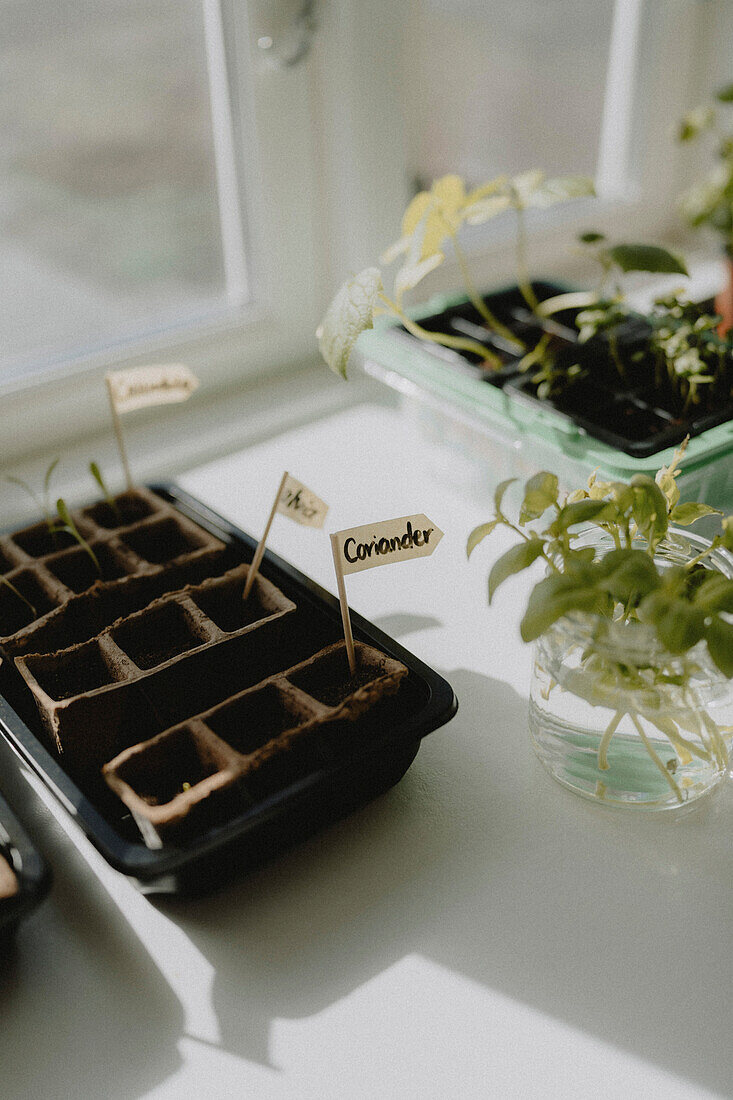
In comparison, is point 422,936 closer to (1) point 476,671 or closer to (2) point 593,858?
(2) point 593,858

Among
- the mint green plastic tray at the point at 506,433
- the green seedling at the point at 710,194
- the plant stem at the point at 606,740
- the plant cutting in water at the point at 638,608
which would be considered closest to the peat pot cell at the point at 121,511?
the mint green plastic tray at the point at 506,433

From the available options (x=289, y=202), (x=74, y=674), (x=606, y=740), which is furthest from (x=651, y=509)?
(x=289, y=202)

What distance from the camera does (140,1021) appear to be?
0.63 meters

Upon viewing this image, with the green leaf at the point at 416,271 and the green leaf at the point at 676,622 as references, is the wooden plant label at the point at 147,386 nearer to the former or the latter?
the green leaf at the point at 416,271

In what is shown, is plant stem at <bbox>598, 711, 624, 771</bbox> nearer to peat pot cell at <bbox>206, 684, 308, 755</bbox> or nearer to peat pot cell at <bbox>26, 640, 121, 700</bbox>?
peat pot cell at <bbox>206, 684, 308, 755</bbox>

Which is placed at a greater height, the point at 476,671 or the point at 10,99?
the point at 10,99

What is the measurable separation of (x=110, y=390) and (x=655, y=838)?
0.71 meters

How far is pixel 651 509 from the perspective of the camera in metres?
0.71

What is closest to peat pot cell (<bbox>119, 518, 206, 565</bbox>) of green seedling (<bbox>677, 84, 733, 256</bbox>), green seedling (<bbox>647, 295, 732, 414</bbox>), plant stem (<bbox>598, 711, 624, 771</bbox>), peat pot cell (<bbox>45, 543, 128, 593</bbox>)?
peat pot cell (<bbox>45, 543, 128, 593</bbox>)

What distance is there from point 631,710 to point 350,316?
460mm

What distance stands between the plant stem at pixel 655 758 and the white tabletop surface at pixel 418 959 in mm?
38

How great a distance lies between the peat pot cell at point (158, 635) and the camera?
0.83 m

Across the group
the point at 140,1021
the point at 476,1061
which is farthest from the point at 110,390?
the point at 476,1061

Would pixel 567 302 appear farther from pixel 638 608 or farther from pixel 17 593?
pixel 17 593
